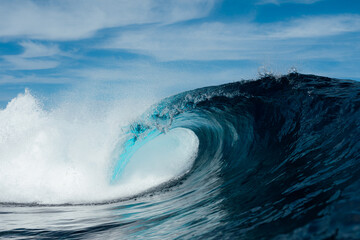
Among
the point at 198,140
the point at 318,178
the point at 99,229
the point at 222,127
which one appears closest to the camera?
the point at 318,178

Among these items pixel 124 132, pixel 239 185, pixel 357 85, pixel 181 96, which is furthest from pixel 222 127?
pixel 239 185

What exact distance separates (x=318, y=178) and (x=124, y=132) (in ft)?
26.1

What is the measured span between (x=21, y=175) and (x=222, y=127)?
6488mm

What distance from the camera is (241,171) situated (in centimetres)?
619

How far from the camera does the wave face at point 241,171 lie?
9.67 ft

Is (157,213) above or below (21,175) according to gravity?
below

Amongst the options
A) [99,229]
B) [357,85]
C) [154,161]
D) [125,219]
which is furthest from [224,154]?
[99,229]

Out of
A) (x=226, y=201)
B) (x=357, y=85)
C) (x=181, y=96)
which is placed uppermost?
(x=181, y=96)

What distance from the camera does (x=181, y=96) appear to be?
11.9m

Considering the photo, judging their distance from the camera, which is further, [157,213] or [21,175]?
[21,175]

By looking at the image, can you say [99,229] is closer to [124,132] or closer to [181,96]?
[124,132]

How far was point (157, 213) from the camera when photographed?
501 cm

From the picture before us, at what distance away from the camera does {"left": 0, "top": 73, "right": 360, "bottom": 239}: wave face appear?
9.67 ft

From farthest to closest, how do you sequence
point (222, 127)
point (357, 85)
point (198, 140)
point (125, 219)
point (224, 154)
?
point (198, 140) → point (222, 127) → point (224, 154) → point (357, 85) → point (125, 219)
